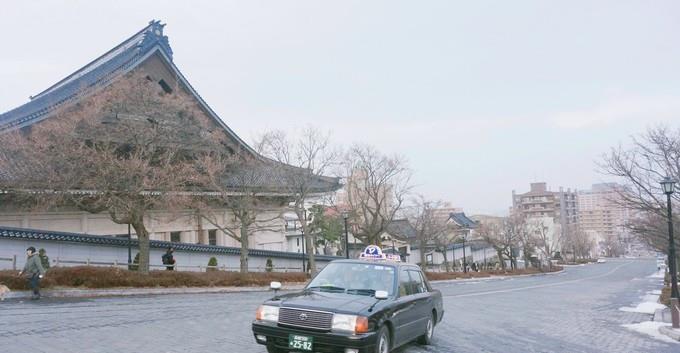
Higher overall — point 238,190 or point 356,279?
point 238,190

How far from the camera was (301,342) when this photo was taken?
7309mm

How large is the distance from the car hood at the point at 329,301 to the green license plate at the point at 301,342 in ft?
1.28

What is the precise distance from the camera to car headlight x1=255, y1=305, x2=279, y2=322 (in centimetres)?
764

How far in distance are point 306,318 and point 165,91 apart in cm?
2554

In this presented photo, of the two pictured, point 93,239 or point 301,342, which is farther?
point 93,239

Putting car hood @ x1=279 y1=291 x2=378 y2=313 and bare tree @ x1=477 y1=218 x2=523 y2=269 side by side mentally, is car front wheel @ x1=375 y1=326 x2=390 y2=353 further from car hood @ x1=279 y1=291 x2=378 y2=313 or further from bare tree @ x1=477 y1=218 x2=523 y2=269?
bare tree @ x1=477 y1=218 x2=523 y2=269

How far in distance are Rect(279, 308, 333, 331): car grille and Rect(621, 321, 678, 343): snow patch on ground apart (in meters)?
9.37

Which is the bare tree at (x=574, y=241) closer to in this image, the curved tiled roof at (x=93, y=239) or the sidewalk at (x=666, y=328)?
the curved tiled roof at (x=93, y=239)

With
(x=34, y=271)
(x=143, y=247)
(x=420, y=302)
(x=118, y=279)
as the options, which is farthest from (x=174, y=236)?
(x=420, y=302)

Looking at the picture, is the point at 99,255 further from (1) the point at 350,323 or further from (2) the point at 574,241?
(2) the point at 574,241

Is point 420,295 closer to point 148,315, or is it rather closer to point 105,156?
point 148,315

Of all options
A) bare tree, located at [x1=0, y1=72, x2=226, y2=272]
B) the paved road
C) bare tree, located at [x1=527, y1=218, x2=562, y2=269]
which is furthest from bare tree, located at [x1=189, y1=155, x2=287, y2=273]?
bare tree, located at [x1=527, y1=218, x2=562, y2=269]

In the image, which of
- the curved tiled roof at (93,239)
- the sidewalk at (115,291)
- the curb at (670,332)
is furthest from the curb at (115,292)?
the curb at (670,332)

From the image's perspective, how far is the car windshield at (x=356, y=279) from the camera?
337 inches
